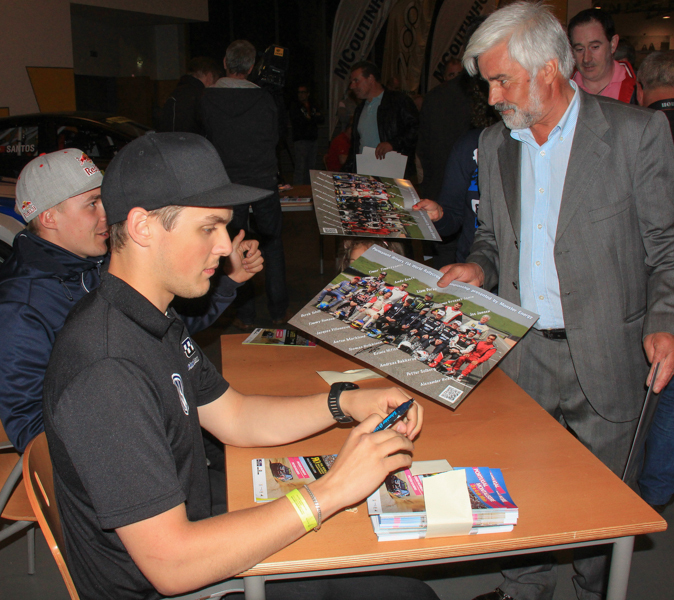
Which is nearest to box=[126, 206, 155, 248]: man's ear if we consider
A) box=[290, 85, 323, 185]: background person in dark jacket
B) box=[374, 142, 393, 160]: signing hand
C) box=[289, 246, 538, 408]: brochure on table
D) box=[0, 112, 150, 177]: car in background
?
box=[289, 246, 538, 408]: brochure on table

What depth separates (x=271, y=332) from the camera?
2.35m

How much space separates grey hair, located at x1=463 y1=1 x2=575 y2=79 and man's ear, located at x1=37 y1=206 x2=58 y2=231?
5.10 ft

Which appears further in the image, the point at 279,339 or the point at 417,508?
the point at 279,339

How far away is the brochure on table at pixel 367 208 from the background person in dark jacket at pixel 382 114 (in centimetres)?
246

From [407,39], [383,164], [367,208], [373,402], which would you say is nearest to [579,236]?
[367,208]

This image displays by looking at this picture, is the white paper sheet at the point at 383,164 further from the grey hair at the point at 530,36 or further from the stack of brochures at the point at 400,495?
the stack of brochures at the point at 400,495

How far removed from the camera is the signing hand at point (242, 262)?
2072mm

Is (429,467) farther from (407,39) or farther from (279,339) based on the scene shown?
(407,39)

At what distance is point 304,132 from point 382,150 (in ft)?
16.5

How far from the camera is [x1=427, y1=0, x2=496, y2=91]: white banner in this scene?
1034 cm

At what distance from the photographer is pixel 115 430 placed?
3.16 ft

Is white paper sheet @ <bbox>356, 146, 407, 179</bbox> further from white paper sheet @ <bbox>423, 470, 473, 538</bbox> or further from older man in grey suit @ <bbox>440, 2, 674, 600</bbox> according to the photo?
white paper sheet @ <bbox>423, 470, 473, 538</bbox>

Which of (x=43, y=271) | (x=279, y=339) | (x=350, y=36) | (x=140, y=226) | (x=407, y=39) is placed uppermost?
(x=407, y=39)

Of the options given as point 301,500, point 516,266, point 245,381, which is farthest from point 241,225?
point 301,500
